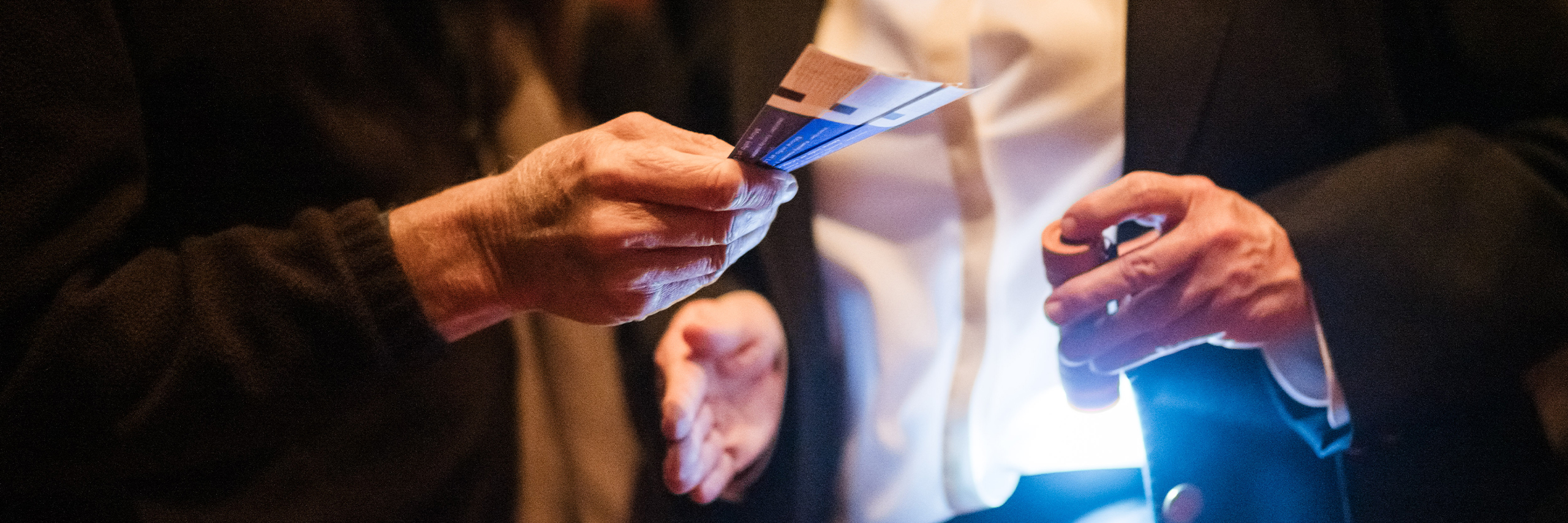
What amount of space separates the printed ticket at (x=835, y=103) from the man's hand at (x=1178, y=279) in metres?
0.27

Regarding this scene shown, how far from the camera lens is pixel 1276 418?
0.81 m

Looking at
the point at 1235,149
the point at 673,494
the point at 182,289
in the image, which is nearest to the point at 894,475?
the point at 673,494

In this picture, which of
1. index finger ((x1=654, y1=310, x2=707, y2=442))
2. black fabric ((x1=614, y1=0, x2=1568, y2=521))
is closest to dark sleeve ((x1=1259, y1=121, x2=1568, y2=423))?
black fabric ((x1=614, y1=0, x2=1568, y2=521))

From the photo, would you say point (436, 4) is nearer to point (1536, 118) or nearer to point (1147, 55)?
point (1147, 55)

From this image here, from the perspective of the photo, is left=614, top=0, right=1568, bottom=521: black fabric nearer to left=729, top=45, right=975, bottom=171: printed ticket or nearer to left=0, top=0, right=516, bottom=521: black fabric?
left=729, top=45, right=975, bottom=171: printed ticket

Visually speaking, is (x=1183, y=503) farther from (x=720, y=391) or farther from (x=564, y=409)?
(x=564, y=409)

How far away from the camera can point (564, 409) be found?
0.99 metres

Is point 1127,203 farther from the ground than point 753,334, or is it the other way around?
point 1127,203

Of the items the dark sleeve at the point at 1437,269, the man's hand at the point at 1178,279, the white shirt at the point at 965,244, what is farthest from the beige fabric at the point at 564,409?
the dark sleeve at the point at 1437,269

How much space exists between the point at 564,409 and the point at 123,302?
51 cm

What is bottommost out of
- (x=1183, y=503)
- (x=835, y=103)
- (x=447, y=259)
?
(x=1183, y=503)

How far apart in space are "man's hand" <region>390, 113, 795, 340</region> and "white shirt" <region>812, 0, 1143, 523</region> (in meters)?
0.32

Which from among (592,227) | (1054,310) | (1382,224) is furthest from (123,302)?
(1382,224)

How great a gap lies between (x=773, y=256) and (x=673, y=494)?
0.31 meters
